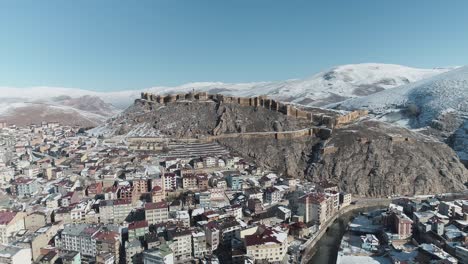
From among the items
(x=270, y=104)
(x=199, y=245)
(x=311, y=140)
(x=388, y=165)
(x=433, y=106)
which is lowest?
Answer: (x=199, y=245)

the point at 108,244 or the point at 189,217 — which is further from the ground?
the point at 189,217

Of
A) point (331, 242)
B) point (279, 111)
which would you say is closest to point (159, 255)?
point (331, 242)

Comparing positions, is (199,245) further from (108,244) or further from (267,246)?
(108,244)

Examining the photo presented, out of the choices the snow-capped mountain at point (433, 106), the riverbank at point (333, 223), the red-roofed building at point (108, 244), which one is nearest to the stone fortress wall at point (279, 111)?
the snow-capped mountain at point (433, 106)

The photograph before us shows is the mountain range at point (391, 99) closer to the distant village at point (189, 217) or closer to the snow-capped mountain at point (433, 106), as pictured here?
the snow-capped mountain at point (433, 106)

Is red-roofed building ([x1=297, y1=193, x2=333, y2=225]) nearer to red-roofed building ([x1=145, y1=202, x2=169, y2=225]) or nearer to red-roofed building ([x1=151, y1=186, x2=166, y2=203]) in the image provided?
red-roofed building ([x1=145, y1=202, x2=169, y2=225])

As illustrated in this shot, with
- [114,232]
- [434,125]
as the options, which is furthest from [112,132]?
[434,125]

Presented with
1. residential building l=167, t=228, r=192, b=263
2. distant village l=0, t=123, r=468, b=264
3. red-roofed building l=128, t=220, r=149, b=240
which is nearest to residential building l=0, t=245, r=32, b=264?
distant village l=0, t=123, r=468, b=264
